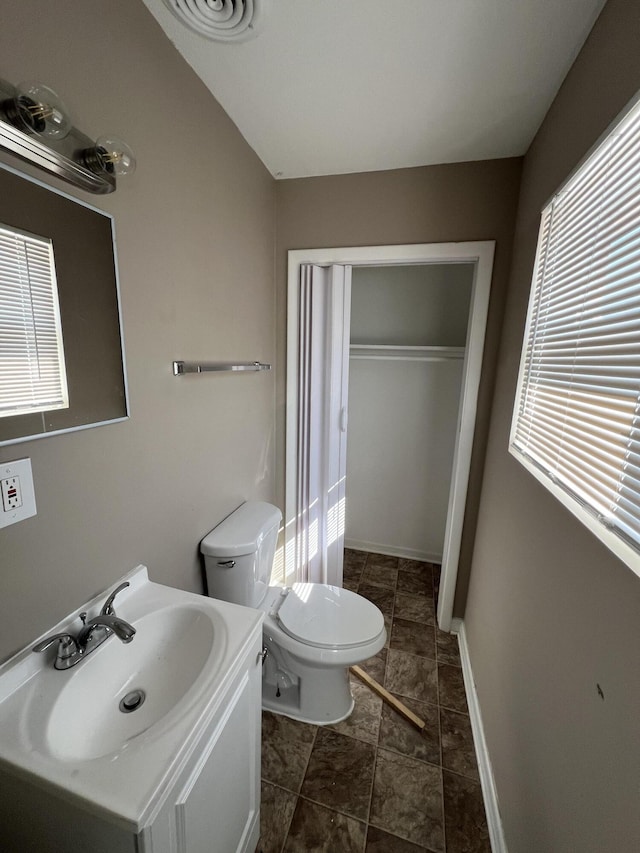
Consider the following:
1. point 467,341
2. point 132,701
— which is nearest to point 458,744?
point 132,701

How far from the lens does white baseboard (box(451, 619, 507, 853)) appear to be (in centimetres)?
111

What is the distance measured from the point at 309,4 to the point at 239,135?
623mm

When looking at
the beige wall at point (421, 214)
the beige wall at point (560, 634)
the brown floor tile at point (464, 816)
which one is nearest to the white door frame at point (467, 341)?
the beige wall at point (421, 214)

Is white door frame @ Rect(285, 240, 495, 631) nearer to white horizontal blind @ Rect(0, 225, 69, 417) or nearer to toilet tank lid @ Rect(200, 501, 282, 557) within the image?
toilet tank lid @ Rect(200, 501, 282, 557)

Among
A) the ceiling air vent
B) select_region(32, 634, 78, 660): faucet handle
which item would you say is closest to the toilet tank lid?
select_region(32, 634, 78, 660): faucet handle

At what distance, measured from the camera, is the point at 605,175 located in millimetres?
818

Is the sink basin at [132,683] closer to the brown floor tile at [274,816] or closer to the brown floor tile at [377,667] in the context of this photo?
the brown floor tile at [274,816]

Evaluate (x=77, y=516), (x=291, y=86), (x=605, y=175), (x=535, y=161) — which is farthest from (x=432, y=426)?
(x=77, y=516)

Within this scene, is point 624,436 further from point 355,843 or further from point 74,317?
point 355,843

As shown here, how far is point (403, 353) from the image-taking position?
238 cm

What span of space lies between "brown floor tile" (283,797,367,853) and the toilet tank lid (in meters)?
0.89

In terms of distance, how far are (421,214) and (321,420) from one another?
1.17m

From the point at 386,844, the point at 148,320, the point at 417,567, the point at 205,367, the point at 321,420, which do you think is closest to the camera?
the point at 148,320

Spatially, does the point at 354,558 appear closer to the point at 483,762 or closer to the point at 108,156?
the point at 483,762
